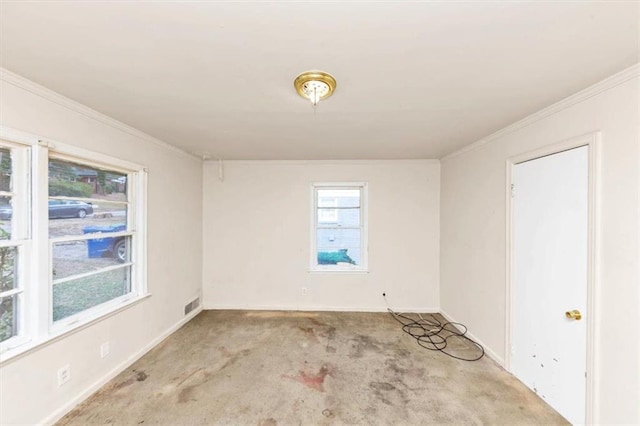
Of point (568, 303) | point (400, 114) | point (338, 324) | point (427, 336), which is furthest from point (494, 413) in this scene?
point (400, 114)

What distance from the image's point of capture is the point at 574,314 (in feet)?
6.18

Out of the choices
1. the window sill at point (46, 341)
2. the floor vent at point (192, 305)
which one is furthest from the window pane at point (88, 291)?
the floor vent at point (192, 305)

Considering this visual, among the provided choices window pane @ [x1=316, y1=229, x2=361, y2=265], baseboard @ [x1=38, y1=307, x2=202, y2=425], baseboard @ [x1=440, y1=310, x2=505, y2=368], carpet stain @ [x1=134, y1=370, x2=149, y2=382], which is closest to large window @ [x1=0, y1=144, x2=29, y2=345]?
baseboard @ [x1=38, y1=307, x2=202, y2=425]

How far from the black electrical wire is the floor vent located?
2.97m

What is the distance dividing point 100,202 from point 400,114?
2.78 m

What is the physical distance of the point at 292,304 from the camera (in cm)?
422

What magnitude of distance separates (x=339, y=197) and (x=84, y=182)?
10.2 feet

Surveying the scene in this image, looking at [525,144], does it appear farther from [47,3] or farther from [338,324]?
[47,3]

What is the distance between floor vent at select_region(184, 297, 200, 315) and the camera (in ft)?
12.3

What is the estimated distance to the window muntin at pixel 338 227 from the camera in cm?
428

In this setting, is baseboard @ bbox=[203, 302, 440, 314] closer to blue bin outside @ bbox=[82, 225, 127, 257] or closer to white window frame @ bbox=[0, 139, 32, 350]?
blue bin outside @ bbox=[82, 225, 127, 257]

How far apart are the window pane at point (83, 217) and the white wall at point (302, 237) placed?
1.64 m

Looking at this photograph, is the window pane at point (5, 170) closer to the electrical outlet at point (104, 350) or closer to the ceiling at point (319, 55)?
the ceiling at point (319, 55)

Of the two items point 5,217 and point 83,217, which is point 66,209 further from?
point 5,217
